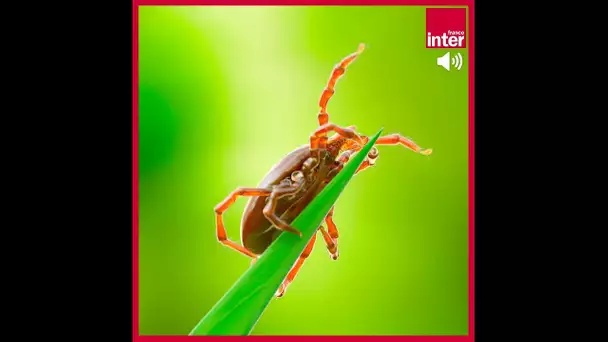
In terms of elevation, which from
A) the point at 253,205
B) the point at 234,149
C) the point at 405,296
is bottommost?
the point at 405,296

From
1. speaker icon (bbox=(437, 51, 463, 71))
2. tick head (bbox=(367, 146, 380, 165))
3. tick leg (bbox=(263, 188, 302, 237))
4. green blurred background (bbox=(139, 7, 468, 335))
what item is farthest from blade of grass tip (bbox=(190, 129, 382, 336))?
green blurred background (bbox=(139, 7, 468, 335))

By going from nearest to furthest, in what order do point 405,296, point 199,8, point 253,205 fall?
point 253,205
point 199,8
point 405,296

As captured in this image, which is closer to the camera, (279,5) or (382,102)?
(279,5)

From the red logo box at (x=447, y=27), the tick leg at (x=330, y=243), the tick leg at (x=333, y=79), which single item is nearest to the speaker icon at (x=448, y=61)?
the red logo box at (x=447, y=27)

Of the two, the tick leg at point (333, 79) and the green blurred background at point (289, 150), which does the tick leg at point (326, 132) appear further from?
the green blurred background at point (289, 150)

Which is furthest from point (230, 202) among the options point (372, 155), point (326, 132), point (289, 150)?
point (289, 150)

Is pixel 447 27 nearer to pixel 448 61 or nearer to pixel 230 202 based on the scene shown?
pixel 448 61
